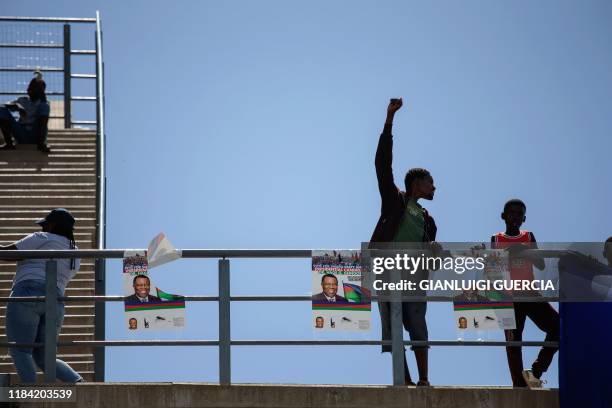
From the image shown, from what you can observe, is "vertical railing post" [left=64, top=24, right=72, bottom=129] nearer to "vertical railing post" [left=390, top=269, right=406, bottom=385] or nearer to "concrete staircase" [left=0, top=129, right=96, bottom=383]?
"concrete staircase" [left=0, top=129, right=96, bottom=383]

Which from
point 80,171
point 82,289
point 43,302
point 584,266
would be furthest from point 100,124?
point 584,266

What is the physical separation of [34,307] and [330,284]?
233 cm

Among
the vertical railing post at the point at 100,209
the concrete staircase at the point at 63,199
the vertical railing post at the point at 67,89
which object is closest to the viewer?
the vertical railing post at the point at 100,209

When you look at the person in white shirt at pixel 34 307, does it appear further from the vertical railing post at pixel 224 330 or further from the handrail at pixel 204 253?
the vertical railing post at pixel 224 330

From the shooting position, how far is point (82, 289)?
15.4 metres

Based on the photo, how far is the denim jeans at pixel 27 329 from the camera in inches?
428

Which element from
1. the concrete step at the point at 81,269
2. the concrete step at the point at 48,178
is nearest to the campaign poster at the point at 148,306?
the concrete step at the point at 81,269

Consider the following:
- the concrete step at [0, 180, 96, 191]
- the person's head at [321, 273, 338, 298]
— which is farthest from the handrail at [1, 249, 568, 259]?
the concrete step at [0, 180, 96, 191]

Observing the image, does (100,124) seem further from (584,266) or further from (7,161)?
(584,266)

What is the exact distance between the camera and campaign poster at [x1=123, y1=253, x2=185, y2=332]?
35.5 ft

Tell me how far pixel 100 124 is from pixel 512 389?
1124 cm

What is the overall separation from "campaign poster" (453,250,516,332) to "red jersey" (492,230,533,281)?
6 cm

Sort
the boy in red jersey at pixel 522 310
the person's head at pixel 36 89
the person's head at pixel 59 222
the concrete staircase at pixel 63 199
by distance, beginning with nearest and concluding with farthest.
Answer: the boy in red jersey at pixel 522 310 → the person's head at pixel 59 222 → the concrete staircase at pixel 63 199 → the person's head at pixel 36 89

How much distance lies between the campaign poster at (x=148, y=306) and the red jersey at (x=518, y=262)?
2570 mm
